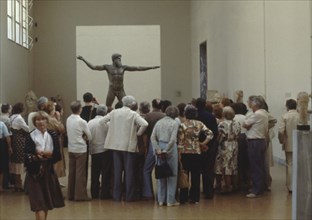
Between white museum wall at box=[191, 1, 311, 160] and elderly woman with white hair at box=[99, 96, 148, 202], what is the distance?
514 centimetres

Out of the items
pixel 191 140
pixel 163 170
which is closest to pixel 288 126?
pixel 191 140

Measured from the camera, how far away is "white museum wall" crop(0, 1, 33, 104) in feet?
63.5

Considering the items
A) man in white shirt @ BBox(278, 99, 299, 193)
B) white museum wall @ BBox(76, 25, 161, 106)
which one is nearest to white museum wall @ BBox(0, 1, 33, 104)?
white museum wall @ BBox(76, 25, 161, 106)

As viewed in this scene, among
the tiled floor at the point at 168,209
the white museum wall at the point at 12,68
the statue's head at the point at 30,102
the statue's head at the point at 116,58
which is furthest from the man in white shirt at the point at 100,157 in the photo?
the statue's head at the point at 30,102

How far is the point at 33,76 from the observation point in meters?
26.3

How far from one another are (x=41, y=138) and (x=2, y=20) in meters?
14.4

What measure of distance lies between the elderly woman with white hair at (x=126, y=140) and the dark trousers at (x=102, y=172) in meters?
0.30

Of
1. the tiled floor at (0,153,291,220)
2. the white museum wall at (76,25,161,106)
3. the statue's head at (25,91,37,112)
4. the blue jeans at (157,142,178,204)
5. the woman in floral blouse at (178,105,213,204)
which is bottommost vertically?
the tiled floor at (0,153,291,220)

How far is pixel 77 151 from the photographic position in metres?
8.82

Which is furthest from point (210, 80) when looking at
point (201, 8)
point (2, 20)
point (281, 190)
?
point (281, 190)

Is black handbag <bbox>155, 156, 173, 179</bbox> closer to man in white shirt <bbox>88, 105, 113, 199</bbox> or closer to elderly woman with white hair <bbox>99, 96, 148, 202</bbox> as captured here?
elderly woman with white hair <bbox>99, 96, 148, 202</bbox>

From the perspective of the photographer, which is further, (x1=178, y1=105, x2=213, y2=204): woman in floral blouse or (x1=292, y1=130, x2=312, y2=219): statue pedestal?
(x1=178, y1=105, x2=213, y2=204): woman in floral blouse

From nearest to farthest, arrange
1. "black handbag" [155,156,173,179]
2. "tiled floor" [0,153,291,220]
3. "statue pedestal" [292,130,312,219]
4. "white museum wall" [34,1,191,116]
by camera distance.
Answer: "statue pedestal" [292,130,312,219], "tiled floor" [0,153,291,220], "black handbag" [155,156,173,179], "white museum wall" [34,1,191,116]

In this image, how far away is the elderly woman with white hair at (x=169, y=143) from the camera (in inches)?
322
